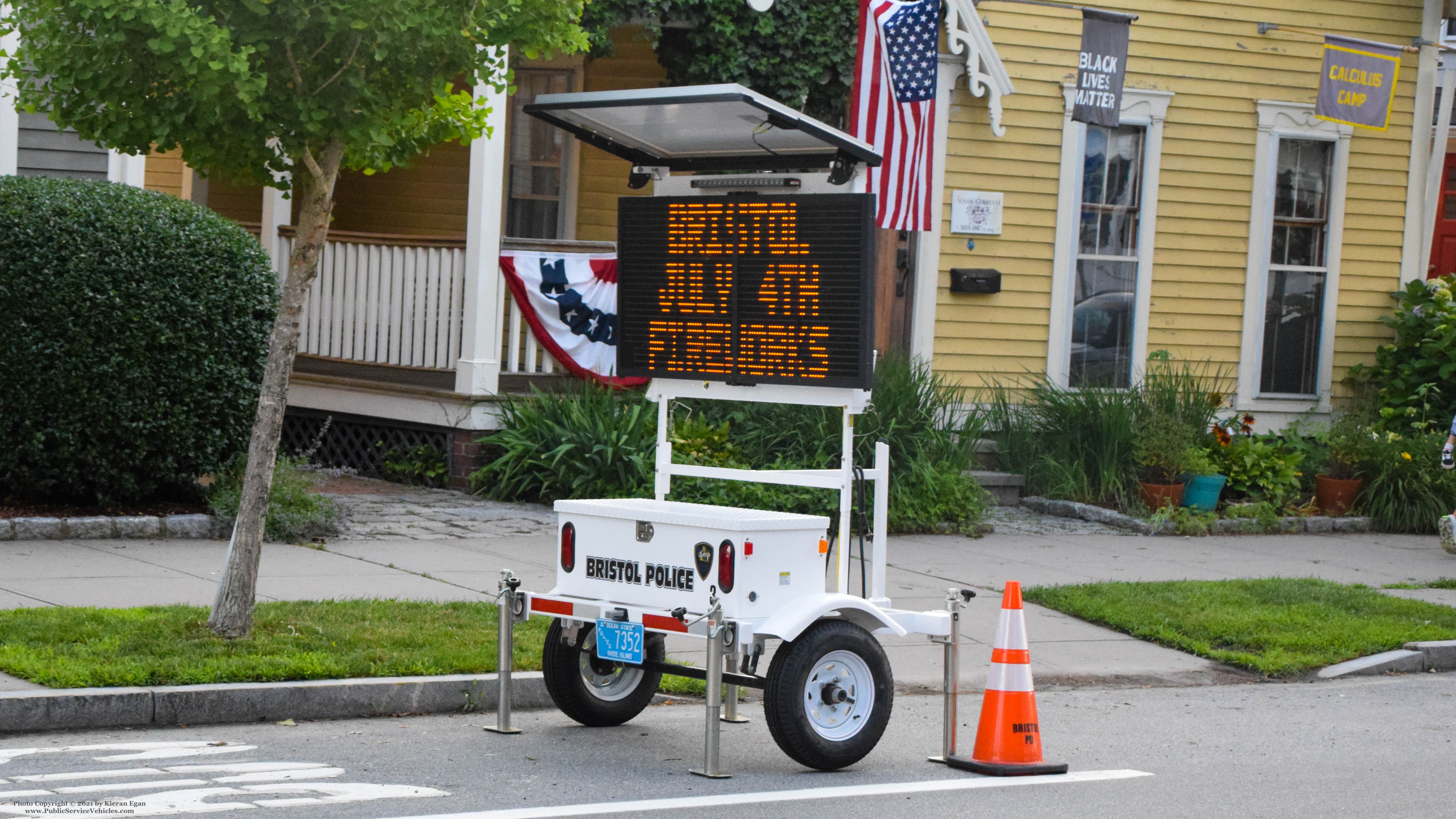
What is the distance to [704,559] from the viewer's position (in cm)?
629

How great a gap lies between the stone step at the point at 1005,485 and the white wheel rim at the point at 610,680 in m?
8.32

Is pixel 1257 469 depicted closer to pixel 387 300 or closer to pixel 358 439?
pixel 387 300

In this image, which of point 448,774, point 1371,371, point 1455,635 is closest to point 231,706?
point 448,774

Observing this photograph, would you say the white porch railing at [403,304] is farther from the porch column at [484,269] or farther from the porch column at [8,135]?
the porch column at [8,135]

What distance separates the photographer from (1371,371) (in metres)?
17.0

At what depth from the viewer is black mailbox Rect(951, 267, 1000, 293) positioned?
15570 mm

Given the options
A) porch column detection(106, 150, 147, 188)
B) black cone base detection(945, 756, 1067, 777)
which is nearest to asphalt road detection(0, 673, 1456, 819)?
black cone base detection(945, 756, 1067, 777)

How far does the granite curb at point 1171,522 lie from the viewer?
46.2 ft

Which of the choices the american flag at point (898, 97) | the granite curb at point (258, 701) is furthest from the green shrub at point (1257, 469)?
the granite curb at point (258, 701)

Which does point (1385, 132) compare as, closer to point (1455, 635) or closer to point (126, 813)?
point (1455, 635)

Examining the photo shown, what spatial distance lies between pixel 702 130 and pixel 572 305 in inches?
280

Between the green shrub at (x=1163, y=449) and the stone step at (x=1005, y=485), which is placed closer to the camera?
the green shrub at (x=1163, y=449)

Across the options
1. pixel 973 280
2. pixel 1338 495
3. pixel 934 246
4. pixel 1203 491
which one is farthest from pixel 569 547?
pixel 1338 495

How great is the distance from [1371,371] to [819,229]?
1166 centimetres
